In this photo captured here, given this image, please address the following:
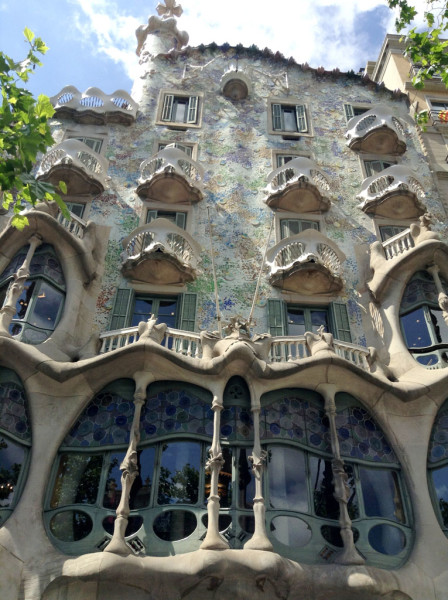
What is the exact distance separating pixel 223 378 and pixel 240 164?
30.5 feet

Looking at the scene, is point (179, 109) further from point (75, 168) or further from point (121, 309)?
point (121, 309)

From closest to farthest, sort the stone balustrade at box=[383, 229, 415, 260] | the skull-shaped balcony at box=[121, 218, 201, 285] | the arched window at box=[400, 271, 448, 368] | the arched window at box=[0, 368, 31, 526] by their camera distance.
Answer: the arched window at box=[0, 368, 31, 526] < the arched window at box=[400, 271, 448, 368] < the skull-shaped balcony at box=[121, 218, 201, 285] < the stone balustrade at box=[383, 229, 415, 260]

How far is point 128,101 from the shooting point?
65.2ft

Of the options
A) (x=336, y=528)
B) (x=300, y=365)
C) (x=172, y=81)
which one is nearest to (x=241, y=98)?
(x=172, y=81)

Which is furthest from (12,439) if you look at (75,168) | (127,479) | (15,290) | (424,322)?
(424,322)

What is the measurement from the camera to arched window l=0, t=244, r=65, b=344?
12.5m

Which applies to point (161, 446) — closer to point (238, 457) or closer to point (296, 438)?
point (238, 457)

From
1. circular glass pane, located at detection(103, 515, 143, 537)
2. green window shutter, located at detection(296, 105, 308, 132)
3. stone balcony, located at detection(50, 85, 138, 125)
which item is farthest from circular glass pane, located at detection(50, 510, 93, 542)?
green window shutter, located at detection(296, 105, 308, 132)

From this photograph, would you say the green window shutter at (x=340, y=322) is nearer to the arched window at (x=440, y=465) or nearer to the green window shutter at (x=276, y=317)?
the green window shutter at (x=276, y=317)

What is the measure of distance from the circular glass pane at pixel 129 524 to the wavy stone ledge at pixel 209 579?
25.3 inches

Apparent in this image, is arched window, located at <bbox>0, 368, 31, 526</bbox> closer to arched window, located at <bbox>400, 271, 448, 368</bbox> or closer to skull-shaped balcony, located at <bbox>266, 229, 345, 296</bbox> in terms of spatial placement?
skull-shaped balcony, located at <bbox>266, 229, 345, 296</bbox>

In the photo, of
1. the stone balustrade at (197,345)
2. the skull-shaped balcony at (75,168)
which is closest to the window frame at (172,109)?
the skull-shaped balcony at (75,168)

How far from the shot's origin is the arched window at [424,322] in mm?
13148

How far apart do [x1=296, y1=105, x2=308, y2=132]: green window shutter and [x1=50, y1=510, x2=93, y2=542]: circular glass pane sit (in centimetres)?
1483
